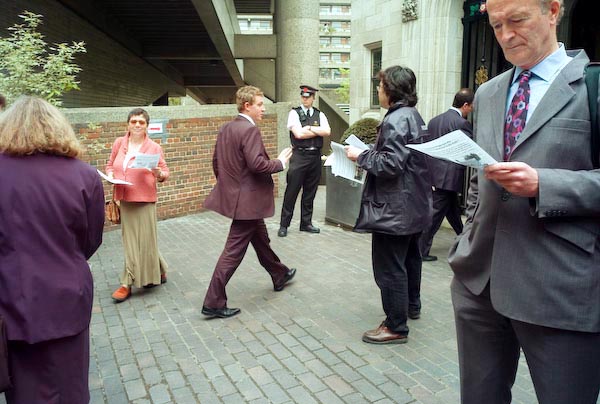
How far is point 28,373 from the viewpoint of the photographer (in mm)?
2447

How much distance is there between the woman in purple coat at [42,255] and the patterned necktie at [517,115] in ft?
6.32

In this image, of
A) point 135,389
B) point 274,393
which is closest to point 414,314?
point 274,393

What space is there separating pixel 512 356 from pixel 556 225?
0.70 m

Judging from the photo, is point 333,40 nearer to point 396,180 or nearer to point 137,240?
point 137,240

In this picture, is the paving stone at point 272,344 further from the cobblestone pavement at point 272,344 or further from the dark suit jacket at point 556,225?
the dark suit jacket at point 556,225

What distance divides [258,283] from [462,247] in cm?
389

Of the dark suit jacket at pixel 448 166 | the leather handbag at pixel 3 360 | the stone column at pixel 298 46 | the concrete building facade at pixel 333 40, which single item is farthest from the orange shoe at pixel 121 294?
the concrete building facade at pixel 333 40

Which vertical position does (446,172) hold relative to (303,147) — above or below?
below

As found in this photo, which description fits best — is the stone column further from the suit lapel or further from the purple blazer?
the suit lapel

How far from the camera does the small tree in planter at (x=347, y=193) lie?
8.19 metres

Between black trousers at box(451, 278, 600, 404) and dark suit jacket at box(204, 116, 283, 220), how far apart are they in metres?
2.75

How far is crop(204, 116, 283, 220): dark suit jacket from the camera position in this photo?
476 cm

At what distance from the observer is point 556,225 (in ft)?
5.95

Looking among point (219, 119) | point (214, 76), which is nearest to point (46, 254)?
point (219, 119)
